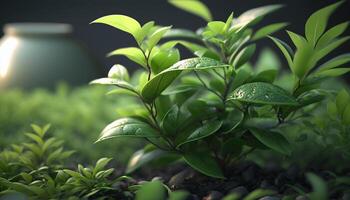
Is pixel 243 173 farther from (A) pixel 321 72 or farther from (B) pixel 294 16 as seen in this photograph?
(B) pixel 294 16

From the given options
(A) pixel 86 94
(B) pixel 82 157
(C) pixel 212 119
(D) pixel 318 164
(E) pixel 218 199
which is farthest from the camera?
(A) pixel 86 94

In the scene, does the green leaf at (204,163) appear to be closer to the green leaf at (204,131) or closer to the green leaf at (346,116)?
the green leaf at (204,131)

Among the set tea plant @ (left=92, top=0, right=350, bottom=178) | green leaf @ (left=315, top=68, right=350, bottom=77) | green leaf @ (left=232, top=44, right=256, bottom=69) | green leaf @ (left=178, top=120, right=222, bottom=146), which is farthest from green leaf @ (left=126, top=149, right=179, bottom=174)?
green leaf @ (left=315, top=68, right=350, bottom=77)

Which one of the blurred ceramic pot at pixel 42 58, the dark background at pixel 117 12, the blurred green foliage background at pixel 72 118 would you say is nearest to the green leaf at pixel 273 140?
the blurred green foliage background at pixel 72 118

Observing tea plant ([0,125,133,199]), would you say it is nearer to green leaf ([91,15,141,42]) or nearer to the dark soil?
the dark soil

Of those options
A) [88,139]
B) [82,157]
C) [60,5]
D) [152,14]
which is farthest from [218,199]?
[60,5]

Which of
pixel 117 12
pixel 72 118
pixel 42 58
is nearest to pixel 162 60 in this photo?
pixel 72 118
